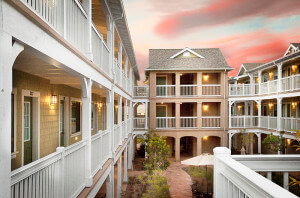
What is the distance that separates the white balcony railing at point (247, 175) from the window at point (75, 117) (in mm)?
8157

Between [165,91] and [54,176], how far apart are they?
16.1 m

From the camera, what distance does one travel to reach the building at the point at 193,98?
724 inches

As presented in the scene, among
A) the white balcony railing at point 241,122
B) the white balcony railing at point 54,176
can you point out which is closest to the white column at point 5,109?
the white balcony railing at point 54,176

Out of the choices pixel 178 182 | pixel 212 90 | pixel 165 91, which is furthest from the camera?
pixel 212 90

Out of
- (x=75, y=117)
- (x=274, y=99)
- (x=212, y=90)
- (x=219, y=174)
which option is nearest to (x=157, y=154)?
(x=75, y=117)

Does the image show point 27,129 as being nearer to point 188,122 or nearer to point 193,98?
point 193,98

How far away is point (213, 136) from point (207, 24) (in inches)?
822

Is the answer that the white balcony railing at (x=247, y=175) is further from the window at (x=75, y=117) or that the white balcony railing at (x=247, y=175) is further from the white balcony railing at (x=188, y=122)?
the white balcony railing at (x=188, y=122)

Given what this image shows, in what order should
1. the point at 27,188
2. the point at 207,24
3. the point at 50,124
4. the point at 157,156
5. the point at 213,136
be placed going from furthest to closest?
the point at 207,24
the point at 213,136
the point at 157,156
the point at 50,124
the point at 27,188

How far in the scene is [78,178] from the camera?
13.9 ft

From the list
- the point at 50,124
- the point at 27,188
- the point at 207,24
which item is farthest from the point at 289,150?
the point at 207,24

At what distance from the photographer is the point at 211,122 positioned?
1880 cm

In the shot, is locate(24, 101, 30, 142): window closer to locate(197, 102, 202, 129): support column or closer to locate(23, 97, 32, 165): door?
locate(23, 97, 32, 165): door

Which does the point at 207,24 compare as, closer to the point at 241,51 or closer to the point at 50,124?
the point at 241,51
